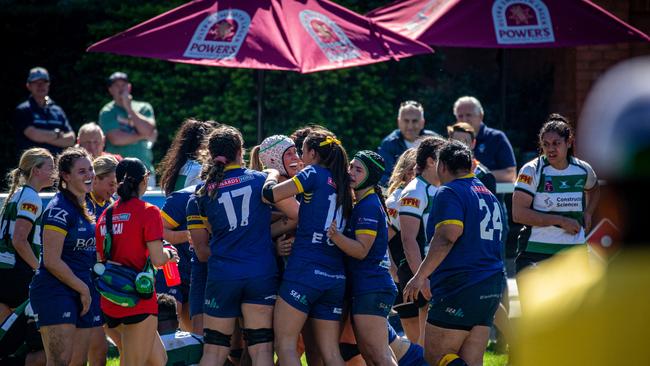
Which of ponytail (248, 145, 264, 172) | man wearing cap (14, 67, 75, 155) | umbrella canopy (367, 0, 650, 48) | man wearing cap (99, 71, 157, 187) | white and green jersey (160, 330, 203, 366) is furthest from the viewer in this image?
man wearing cap (99, 71, 157, 187)

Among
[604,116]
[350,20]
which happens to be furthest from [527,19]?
[604,116]

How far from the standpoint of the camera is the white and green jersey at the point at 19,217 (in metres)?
7.10

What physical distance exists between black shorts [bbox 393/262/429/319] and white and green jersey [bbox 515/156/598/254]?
3.62ft

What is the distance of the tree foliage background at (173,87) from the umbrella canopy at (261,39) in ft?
12.1

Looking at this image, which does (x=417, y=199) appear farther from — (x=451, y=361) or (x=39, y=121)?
(x=39, y=121)

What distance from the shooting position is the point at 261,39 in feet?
29.3

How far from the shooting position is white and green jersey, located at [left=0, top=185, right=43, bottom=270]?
7.10 metres

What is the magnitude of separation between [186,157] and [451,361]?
8.34ft

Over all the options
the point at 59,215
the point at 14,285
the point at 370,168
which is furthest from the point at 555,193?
the point at 14,285

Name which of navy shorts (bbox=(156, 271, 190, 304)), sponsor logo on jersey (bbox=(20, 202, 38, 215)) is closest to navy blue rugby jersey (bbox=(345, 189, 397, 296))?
navy shorts (bbox=(156, 271, 190, 304))

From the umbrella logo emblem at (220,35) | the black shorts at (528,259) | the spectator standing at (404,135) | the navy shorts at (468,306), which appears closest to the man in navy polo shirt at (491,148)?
the spectator standing at (404,135)

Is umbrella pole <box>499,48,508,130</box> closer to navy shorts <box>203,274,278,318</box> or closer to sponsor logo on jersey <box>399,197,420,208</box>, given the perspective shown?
sponsor logo on jersey <box>399,197,420,208</box>

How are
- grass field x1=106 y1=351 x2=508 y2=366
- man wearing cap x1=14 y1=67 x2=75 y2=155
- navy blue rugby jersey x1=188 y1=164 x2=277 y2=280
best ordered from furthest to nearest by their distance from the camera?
1. man wearing cap x1=14 y1=67 x2=75 y2=155
2. grass field x1=106 y1=351 x2=508 y2=366
3. navy blue rugby jersey x1=188 y1=164 x2=277 y2=280

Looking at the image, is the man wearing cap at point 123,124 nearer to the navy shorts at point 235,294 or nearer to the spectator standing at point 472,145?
the spectator standing at point 472,145
